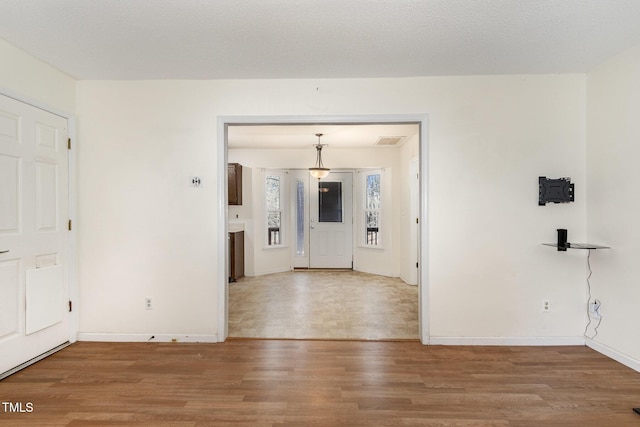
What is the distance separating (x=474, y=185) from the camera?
10.3 feet

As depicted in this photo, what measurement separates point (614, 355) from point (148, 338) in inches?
164

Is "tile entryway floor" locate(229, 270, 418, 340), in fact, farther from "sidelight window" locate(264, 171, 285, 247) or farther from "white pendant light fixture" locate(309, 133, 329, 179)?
"white pendant light fixture" locate(309, 133, 329, 179)

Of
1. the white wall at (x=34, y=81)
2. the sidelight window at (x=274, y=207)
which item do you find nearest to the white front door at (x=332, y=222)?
the sidelight window at (x=274, y=207)

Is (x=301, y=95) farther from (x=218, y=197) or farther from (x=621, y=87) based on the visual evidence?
(x=621, y=87)

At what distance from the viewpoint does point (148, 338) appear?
3.21 meters

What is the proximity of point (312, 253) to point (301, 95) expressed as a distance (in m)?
4.56

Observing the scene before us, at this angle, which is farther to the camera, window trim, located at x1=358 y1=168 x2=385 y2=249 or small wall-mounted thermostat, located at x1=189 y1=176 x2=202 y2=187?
window trim, located at x1=358 y1=168 x2=385 y2=249

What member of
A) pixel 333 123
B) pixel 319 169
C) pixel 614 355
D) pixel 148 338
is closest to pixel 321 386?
pixel 148 338

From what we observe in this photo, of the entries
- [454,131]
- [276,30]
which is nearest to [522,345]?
[454,131]

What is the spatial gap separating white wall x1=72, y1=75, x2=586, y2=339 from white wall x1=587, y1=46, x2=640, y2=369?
117 mm

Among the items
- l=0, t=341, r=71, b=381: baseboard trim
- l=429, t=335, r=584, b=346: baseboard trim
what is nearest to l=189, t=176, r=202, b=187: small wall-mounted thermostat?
l=0, t=341, r=71, b=381: baseboard trim

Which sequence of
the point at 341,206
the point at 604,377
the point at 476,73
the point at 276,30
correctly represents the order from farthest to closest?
the point at 341,206 → the point at 476,73 → the point at 604,377 → the point at 276,30

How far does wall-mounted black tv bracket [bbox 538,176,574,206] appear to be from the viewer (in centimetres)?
305

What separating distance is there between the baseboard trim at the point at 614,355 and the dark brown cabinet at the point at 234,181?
17.8ft
